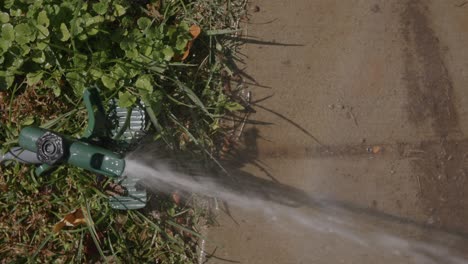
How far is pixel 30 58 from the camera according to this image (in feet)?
7.83

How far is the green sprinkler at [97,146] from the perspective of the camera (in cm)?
205

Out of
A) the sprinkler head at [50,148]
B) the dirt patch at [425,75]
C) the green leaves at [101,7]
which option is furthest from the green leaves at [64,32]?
the dirt patch at [425,75]

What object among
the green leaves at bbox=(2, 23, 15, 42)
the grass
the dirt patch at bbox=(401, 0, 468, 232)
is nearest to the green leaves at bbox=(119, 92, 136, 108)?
the grass

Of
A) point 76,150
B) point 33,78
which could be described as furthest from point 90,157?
point 33,78

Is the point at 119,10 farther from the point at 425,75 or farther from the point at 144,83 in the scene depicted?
the point at 425,75

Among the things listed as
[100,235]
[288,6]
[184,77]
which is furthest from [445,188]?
[100,235]

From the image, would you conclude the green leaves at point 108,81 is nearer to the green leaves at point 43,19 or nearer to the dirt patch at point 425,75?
the green leaves at point 43,19

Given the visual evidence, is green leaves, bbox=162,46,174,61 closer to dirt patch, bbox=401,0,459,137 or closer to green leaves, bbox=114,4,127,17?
green leaves, bbox=114,4,127,17

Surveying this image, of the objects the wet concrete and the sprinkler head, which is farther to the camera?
the wet concrete

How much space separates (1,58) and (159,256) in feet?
3.28

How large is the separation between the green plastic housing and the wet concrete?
576 mm

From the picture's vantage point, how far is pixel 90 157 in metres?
2.07

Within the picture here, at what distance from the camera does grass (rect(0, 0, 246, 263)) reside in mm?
2379

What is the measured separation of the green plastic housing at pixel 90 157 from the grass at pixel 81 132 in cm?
30
